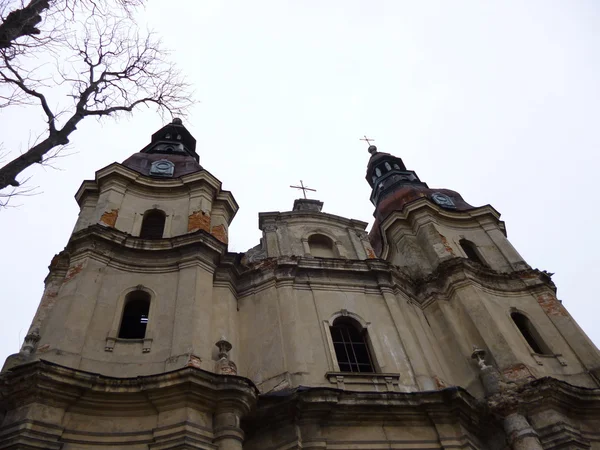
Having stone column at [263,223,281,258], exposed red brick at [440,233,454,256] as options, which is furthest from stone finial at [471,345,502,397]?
stone column at [263,223,281,258]

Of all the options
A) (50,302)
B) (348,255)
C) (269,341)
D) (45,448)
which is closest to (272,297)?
(269,341)

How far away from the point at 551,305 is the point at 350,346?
7.20 meters

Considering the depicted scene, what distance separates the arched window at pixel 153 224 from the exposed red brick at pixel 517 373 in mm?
10912

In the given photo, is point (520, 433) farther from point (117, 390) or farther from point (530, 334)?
point (117, 390)

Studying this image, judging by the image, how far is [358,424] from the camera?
40.0 ft

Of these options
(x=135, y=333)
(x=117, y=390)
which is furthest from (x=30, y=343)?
(x=117, y=390)

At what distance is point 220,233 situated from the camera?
17188 mm

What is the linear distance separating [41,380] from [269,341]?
19.1ft

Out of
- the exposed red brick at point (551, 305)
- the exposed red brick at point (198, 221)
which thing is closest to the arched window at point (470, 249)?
the exposed red brick at point (551, 305)

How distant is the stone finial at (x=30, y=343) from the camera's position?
11.7m

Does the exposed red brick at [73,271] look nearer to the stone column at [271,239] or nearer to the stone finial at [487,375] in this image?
the stone column at [271,239]

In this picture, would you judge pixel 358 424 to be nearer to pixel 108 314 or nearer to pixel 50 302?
pixel 108 314

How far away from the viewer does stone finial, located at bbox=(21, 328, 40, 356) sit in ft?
38.3

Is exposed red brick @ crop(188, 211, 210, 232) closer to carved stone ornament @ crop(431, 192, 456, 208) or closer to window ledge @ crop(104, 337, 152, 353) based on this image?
window ledge @ crop(104, 337, 152, 353)
